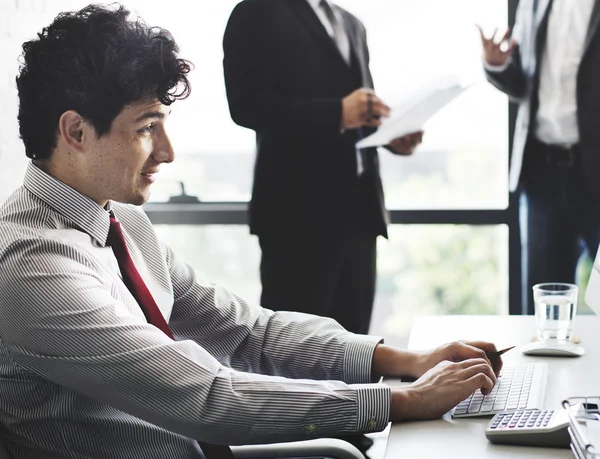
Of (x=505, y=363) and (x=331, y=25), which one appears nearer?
(x=505, y=363)

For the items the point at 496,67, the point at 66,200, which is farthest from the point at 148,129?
the point at 496,67

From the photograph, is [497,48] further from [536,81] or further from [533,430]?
[533,430]

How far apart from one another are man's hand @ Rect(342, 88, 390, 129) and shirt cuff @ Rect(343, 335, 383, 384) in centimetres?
158

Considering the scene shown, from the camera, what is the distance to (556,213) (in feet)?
10.2

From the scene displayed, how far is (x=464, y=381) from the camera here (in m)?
1.23

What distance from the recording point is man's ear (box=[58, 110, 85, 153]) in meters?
1.32

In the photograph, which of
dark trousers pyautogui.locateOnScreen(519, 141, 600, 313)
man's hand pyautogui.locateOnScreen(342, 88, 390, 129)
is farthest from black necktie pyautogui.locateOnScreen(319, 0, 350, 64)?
dark trousers pyautogui.locateOnScreen(519, 141, 600, 313)

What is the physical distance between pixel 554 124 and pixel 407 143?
0.57 metres

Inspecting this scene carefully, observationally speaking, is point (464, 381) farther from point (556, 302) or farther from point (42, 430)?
point (42, 430)

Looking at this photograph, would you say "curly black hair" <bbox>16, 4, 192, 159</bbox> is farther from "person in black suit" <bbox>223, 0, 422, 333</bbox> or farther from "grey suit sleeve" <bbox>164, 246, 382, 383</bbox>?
"person in black suit" <bbox>223, 0, 422, 333</bbox>

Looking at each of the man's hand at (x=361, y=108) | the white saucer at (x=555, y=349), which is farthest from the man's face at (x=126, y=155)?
the man's hand at (x=361, y=108)

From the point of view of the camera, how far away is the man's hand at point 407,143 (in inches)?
118

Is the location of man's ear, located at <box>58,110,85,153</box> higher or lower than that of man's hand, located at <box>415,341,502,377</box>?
higher

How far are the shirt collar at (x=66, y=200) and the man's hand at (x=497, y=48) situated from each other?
84.4 inches
